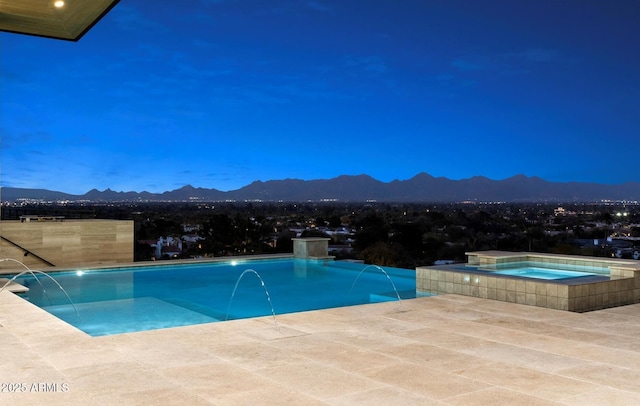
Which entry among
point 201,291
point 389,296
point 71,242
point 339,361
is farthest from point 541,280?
point 71,242

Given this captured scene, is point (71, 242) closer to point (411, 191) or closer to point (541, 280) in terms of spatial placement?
point (541, 280)

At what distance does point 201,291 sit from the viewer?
10.8 metres

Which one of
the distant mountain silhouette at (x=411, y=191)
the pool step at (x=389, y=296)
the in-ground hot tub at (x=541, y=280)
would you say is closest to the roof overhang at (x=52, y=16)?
the in-ground hot tub at (x=541, y=280)

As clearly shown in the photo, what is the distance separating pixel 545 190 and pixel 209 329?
145 ft

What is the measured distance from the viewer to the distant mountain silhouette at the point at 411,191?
44.3m

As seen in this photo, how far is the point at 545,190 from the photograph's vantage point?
45750 mm

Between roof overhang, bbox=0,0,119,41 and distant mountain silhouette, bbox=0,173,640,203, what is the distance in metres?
33.5

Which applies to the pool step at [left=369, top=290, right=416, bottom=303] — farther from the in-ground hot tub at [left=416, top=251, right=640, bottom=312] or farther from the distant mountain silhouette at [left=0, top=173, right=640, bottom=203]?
the distant mountain silhouette at [left=0, top=173, right=640, bottom=203]

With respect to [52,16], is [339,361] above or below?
below

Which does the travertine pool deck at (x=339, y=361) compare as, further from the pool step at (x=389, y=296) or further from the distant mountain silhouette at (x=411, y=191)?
the distant mountain silhouette at (x=411, y=191)

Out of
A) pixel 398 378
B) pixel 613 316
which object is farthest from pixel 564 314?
pixel 398 378

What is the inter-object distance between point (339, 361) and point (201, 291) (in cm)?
661

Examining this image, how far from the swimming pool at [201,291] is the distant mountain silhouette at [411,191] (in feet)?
94.5

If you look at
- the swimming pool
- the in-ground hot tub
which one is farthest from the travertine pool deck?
the swimming pool
